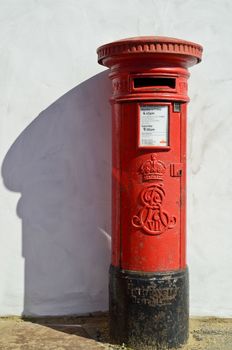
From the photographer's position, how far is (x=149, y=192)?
10.6 ft

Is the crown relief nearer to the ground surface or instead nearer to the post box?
the post box

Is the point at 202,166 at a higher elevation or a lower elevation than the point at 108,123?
lower

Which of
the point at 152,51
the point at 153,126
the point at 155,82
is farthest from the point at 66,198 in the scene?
the point at 152,51

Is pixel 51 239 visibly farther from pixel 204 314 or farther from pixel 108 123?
pixel 204 314

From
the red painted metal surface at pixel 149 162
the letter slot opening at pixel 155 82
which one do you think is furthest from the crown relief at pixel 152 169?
the letter slot opening at pixel 155 82

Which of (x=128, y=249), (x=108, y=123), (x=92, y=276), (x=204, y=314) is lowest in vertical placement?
(x=204, y=314)

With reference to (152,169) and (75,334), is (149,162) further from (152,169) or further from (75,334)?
(75,334)

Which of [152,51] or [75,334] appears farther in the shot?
[75,334]

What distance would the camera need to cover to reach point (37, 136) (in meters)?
3.82

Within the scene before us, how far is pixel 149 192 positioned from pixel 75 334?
114cm

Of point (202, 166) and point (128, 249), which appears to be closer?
point (128, 249)

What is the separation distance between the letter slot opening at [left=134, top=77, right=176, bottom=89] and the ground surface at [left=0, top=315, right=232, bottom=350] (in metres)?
1.64

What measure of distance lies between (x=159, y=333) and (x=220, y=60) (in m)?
1.92

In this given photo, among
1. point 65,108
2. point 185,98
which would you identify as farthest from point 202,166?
point 65,108
